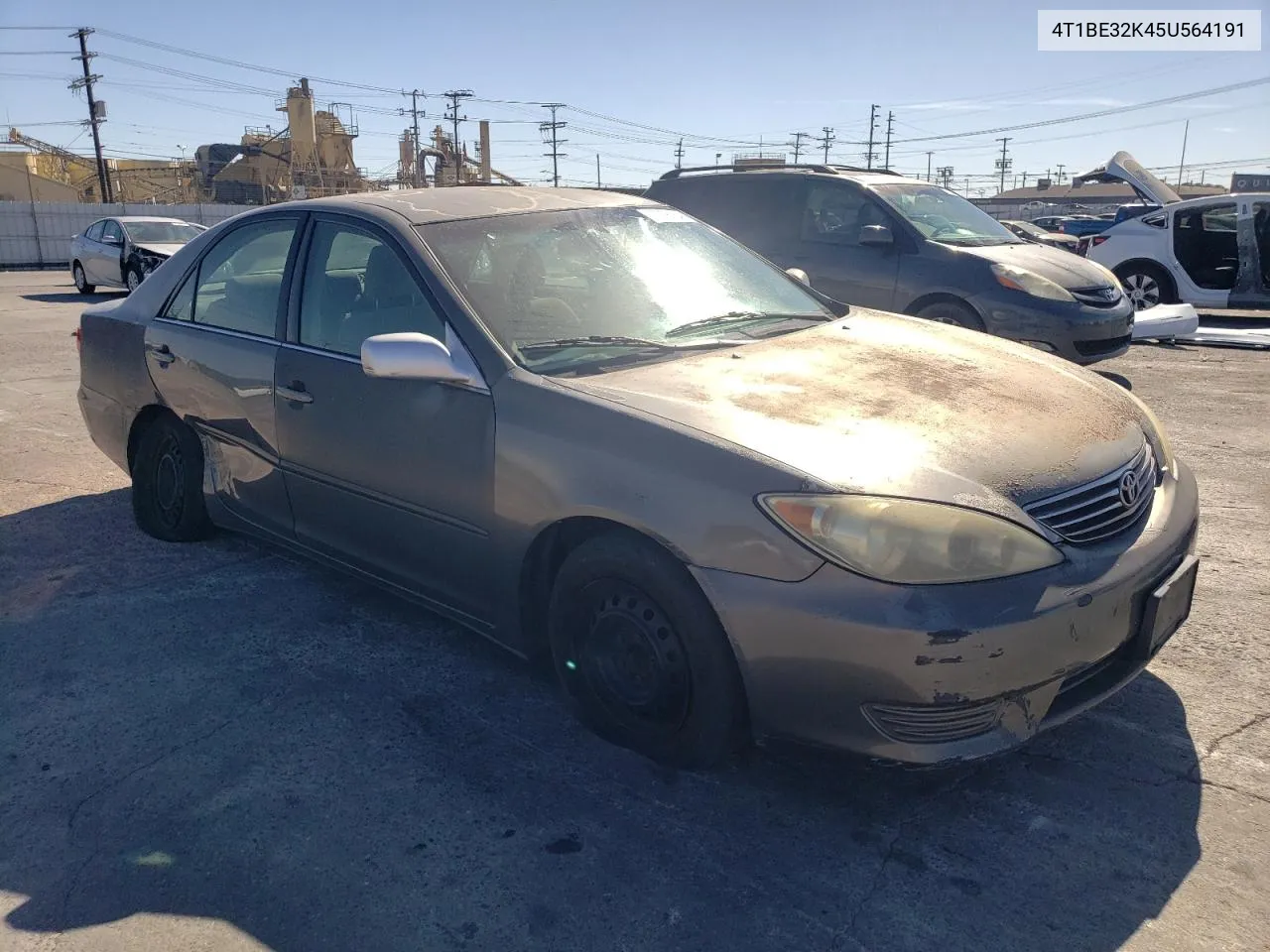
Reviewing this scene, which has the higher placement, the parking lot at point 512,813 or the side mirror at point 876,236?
the side mirror at point 876,236

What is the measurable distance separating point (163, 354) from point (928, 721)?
3585mm

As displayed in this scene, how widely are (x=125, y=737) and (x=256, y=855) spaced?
2.76ft

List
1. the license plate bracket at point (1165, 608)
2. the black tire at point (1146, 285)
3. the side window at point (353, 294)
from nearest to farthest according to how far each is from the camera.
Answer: the license plate bracket at point (1165, 608) < the side window at point (353, 294) < the black tire at point (1146, 285)

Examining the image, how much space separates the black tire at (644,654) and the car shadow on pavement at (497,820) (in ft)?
0.51

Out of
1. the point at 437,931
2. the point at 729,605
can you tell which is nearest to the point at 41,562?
the point at 437,931

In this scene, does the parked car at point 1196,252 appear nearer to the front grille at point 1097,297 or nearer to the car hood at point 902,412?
the front grille at point 1097,297

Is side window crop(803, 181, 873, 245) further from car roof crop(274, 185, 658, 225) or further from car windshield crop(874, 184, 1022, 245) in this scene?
car roof crop(274, 185, 658, 225)

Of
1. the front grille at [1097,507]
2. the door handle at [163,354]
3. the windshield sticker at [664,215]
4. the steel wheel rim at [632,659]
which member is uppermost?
the windshield sticker at [664,215]

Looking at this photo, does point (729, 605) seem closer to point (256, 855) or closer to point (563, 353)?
point (563, 353)

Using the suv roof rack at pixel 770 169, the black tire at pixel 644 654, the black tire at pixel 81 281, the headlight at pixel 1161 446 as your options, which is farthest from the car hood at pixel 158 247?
the headlight at pixel 1161 446

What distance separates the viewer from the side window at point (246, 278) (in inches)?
152

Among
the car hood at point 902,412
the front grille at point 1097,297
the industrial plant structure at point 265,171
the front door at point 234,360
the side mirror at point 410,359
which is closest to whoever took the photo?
the car hood at point 902,412

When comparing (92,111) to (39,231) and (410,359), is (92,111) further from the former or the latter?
(410,359)

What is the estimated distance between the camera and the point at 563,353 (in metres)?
3.07
